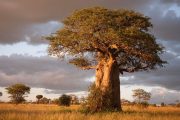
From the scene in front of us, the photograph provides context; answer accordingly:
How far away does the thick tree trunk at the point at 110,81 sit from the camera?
27567 millimetres

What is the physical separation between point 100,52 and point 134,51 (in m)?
2.58

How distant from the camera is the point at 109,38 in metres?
25.8

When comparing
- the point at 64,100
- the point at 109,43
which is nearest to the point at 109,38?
the point at 109,43

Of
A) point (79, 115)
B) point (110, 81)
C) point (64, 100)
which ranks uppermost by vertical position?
point (110, 81)

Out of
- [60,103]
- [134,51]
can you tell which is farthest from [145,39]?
[60,103]

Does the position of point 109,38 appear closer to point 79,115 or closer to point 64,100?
point 79,115

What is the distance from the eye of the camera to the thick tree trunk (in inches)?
1085

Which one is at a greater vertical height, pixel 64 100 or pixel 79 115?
pixel 64 100

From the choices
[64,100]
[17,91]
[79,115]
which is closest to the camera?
[79,115]

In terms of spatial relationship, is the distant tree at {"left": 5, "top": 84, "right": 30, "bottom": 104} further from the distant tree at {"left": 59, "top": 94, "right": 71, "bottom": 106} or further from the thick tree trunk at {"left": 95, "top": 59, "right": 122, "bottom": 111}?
the thick tree trunk at {"left": 95, "top": 59, "right": 122, "bottom": 111}

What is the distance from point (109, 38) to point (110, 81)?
12.1 feet

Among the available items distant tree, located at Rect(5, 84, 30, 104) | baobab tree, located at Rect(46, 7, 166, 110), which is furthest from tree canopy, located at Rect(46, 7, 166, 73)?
distant tree, located at Rect(5, 84, 30, 104)

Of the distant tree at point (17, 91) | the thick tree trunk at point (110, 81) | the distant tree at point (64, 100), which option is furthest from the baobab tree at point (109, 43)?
the distant tree at point (17, 91)

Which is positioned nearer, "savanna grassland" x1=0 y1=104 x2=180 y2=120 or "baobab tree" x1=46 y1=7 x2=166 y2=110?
"savanna grassland" x1=0 y1=104 x2=180 y2=120
